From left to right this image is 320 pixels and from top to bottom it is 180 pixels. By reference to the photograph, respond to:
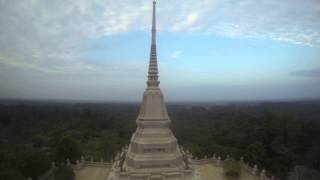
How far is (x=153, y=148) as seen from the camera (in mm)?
13273

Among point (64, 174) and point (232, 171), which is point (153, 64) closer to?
point (64, 174)

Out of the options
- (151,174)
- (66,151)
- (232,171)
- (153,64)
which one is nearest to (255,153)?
(232,171)

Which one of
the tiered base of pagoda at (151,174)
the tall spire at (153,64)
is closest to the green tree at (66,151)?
the tiered base of pagoda at (151,174)

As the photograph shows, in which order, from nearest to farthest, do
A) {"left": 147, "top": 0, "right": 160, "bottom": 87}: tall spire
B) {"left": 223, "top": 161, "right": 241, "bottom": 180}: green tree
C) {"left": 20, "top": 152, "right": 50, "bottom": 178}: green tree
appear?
{"left": 147, "top": 0, "right": 160, "bottom": 87}: tall spire, {"left": 20, "top": 152, "right": 50, "bottom": 178}: green tree, {"left": 223, "top": 161, "right": 241, "bottom": 180}: green tree

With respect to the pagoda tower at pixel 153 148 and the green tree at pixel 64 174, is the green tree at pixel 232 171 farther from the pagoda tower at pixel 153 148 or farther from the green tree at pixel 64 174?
the green tree at pixel 64 174

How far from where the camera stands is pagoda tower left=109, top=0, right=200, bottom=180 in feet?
42.7

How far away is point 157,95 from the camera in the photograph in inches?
552

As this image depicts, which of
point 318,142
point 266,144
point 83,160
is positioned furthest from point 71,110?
point 318,142

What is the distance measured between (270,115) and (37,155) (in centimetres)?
2002

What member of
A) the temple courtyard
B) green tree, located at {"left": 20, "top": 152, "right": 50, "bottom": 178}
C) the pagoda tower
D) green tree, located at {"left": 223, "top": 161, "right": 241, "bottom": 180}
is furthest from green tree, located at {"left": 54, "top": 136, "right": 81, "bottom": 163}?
green tree, located at {"left": 223, "top": 161, "right": 241, "bottom": 180}

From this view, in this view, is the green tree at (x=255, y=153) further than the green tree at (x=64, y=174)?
A: Yes

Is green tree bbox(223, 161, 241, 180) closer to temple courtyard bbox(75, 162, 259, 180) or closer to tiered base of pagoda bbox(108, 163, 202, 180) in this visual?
temple courtyard bbox(75, 162, 259, 180)

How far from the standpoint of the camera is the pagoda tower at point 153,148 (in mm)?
13000

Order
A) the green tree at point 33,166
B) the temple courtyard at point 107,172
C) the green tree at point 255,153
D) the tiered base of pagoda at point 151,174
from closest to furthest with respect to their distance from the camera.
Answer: the tiered base of pagoda at point 151,174, the green tree at point 33,166, the temple courtyard at point 107,172, the green tree at point 255,153
